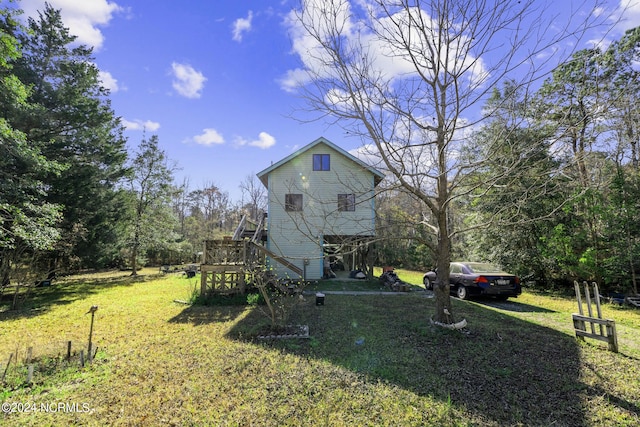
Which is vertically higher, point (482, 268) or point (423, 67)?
point (423, 67)

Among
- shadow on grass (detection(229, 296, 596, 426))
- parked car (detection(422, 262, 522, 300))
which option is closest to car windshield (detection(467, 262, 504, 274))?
parked car (detection(422, 262, 522, 300))

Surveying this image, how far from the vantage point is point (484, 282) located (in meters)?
9.29

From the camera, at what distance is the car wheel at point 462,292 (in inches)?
384

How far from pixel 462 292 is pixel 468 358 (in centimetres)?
579

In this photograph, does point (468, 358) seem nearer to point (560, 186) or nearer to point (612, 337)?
point (612, 337)

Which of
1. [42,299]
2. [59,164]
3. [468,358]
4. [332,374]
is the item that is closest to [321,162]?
[59,164]

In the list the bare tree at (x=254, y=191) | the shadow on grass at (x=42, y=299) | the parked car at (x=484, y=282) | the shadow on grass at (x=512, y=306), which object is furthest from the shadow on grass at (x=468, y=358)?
the bare tree at (x=254, y=191)

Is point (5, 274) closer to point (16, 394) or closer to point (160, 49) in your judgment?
point (16, 394)

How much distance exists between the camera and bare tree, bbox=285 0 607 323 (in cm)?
432

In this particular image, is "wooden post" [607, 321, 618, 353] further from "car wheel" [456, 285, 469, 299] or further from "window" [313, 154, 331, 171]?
"window" [313, 154, 331, 171]

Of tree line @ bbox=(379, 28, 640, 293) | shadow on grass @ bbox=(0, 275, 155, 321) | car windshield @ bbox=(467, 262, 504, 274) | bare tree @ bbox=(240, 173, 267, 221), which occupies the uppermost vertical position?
bare tree @ bbox=(240, 173, 267, 221)

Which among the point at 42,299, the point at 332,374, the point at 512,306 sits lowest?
the point at 512,306

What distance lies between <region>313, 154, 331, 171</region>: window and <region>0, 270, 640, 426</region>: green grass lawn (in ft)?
29.2

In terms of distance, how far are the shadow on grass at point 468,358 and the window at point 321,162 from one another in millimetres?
8656
